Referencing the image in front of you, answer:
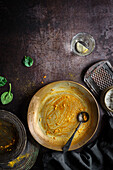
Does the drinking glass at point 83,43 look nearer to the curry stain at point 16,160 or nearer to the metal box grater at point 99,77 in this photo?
the metal box grater at point 99,77

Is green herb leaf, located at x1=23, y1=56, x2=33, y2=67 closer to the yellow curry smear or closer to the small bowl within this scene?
the yellow curry smear

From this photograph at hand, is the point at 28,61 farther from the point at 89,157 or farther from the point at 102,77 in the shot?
the point at 89,157

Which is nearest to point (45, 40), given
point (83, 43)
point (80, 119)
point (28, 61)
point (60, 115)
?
point (28, 61)

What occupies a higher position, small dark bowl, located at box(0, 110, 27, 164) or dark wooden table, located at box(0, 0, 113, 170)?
dark wooden table, located at box(0, 0, 113, 170)

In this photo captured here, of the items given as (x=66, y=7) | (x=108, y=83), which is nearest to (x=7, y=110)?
(x=108, y=83)

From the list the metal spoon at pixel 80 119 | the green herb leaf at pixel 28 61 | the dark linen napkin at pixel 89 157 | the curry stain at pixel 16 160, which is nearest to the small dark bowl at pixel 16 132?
the curry stain at pixel 16 160

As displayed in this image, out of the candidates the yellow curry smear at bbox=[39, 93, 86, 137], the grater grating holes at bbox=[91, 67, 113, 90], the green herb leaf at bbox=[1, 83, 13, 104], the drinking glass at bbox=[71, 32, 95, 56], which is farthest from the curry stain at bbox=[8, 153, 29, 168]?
the drinking glass at bbox=[71, 32, 95, 56]
